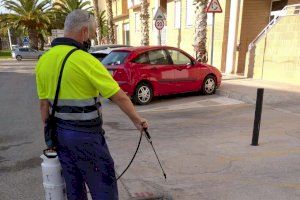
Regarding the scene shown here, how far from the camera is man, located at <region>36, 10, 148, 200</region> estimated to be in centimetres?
252

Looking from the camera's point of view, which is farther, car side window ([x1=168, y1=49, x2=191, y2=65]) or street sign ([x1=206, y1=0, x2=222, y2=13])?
street sign ([x1=206, y1=0, x2=222, y2=13])

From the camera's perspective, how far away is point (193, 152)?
17.7 ft

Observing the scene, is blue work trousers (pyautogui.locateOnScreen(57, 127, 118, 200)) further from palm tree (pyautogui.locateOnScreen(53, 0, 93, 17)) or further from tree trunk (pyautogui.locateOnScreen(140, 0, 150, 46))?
palm tree (pyautogui.locateOnScreen(53, 0, 93, 17))

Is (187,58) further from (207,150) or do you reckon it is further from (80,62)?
(80,62)

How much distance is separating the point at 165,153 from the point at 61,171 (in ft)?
8.80

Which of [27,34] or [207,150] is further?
[27,34]

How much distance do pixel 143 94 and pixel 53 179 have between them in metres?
6.87

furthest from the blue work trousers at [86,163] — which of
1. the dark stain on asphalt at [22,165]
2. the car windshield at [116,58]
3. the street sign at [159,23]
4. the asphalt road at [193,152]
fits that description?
the street sign at [159,23]

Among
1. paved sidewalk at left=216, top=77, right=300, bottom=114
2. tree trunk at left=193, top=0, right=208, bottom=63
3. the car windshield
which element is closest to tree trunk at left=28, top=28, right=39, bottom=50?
tree trunk at left=193, top=0, right=208, bottom=63

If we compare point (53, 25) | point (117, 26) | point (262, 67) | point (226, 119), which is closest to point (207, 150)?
point (226, 119)

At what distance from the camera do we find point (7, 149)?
5902mm

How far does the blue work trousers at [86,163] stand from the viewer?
267 centimetres

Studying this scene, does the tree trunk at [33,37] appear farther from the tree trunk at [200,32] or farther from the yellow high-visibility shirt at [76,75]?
the yellow high-visibility shirt at [76,75]

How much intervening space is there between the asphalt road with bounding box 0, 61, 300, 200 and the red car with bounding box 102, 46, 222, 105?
33.4 inches
